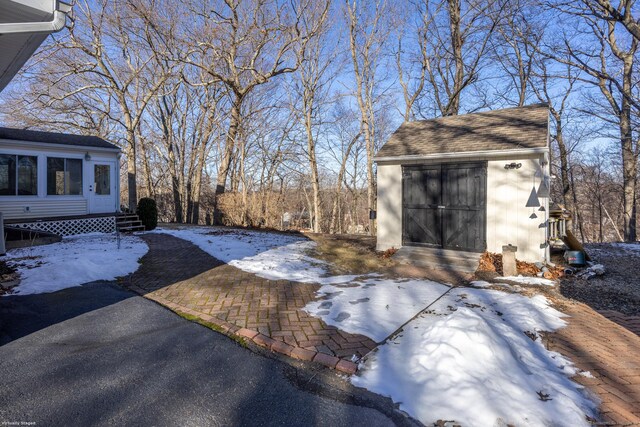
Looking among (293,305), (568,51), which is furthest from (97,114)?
(568,51)

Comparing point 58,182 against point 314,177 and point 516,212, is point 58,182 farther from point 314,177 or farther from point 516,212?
point 516,212

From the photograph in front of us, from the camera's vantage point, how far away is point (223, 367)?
9.56ft

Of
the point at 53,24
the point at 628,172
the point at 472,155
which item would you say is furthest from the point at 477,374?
the point at 628,172

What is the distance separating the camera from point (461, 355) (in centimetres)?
290

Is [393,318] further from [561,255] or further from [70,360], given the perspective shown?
[561,255]

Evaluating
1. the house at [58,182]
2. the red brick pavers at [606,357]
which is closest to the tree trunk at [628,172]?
the red brick pavers at [606,357]

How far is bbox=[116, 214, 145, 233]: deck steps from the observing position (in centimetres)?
1185

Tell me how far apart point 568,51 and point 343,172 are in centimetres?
1460

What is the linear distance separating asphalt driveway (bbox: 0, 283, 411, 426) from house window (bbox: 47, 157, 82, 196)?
30.4ft

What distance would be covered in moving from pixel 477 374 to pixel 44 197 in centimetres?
1322

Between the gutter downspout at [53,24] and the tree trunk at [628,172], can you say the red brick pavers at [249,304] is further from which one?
the tree trunk at [628,172]

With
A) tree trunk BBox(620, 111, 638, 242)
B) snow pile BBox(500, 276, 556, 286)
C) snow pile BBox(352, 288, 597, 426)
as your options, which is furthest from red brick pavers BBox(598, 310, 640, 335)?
tree trunk BBox(620, 111, 638, 242)

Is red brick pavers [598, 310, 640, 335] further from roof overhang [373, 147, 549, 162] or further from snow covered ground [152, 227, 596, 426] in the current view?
roof overhang [373, 147, 549, 162]

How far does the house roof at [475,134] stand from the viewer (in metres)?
7.18
